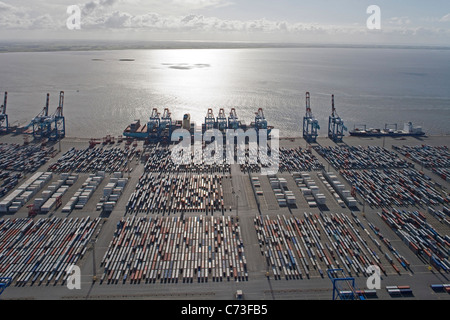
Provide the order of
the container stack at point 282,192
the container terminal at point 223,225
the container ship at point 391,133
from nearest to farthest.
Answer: the container terminal at point 223,225
the container stack at point 282,192
the container ship at point 391,133

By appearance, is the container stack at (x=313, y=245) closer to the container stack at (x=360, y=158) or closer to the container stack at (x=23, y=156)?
the container stack at (x=360, y=158)

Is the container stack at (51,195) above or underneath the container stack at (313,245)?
above

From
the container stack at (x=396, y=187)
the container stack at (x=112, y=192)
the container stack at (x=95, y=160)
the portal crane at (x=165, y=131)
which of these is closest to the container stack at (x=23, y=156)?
the container stack at (x=95, y=160)

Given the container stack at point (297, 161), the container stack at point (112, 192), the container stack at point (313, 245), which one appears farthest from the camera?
the container stack at point (297, 161)

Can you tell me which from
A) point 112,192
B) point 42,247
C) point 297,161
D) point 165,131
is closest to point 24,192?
point 112,192

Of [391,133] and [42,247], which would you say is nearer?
[42,247]

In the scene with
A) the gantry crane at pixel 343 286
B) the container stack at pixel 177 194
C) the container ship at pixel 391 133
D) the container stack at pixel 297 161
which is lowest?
the gantry crane at pixel 343 286

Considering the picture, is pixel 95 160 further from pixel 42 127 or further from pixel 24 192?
pixel 42 127
